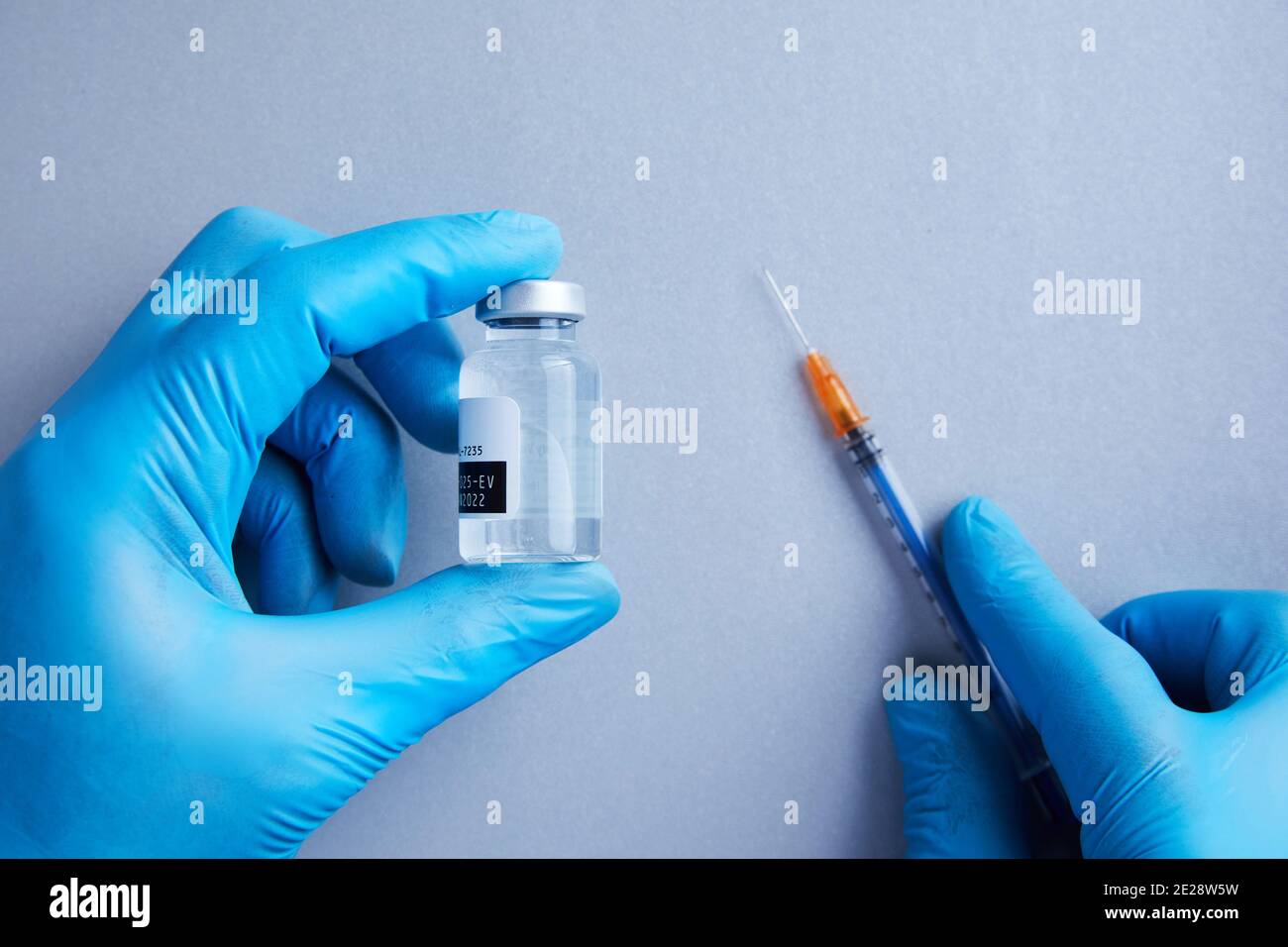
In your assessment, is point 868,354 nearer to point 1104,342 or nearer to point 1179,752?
point 1104,342

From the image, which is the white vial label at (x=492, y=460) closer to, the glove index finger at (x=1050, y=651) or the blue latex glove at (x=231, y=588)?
the blue latex glove at (x=231, y=588)

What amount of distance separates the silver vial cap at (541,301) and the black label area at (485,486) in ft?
0.61

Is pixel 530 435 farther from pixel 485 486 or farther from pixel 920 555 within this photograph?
pixel 920 555

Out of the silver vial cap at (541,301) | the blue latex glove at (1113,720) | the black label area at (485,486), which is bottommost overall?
the blue latex glove at (1113,720)

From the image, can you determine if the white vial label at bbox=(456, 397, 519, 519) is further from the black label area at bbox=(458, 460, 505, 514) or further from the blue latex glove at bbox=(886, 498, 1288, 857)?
the blue latex glove at bbox=(886, 498, 1288, 857)

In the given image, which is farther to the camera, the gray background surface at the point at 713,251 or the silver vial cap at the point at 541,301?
the gray background surface at the point at 713,251

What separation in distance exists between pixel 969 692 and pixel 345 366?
1073mm

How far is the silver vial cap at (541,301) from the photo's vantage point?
1.08 meters

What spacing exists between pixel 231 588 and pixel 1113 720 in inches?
45.3

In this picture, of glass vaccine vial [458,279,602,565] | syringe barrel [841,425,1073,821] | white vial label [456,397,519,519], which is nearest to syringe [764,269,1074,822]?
syringe barrel [841,425,1073,821]

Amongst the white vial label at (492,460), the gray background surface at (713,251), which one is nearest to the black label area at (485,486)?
the white vial label at (492,460)

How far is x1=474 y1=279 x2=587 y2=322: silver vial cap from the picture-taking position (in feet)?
3.53
